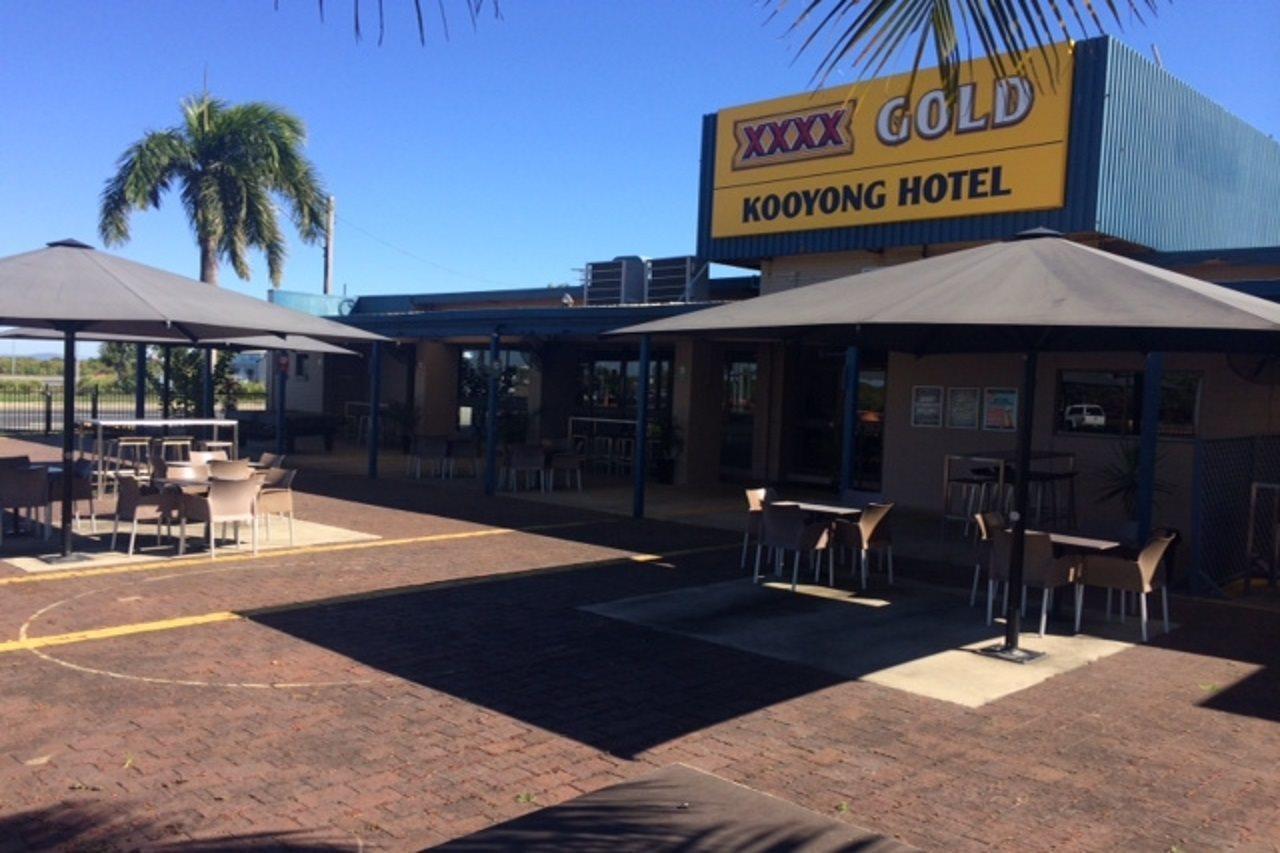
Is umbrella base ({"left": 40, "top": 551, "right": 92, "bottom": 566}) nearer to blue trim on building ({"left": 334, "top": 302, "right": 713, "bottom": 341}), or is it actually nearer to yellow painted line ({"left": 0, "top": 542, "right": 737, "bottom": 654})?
yellow painted line ({"left": 0, "top": 542, "right": 737, "bottom": 654})

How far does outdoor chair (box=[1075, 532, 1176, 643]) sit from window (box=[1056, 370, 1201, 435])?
538 centimetres

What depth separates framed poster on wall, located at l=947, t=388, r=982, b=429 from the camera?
47.5 feet

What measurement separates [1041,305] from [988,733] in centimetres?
240

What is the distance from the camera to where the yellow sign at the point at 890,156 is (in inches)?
530

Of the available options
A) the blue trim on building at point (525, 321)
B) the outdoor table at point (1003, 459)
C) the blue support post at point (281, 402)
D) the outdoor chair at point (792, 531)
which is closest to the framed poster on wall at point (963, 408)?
the outdoor table at point (1003, 459)

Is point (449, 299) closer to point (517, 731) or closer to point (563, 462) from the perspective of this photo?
point (563, 462)

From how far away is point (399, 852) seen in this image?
3859 mm

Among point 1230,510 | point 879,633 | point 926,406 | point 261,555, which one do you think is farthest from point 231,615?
point 926,406

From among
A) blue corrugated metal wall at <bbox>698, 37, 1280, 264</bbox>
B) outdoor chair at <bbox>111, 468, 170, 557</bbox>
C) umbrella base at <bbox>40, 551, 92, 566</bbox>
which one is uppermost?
blue corrugated metal wall at <bbox>698, 37, 1280, 264</bbox>

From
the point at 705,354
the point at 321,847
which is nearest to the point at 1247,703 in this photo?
the point at 321,847

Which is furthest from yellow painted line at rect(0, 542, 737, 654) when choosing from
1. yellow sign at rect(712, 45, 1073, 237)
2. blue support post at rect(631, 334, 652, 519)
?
yellow sign at rect(712, 45, 1073, 237)

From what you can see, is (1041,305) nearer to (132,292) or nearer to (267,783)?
(267,783)

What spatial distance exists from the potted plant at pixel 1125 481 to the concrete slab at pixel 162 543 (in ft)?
28.1

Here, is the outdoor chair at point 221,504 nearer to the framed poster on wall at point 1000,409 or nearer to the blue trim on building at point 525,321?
the blue trim on building at point 525,321
